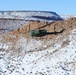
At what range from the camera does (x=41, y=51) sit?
144 ft

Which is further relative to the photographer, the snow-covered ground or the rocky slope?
the rocky slope

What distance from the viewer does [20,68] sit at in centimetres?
3866

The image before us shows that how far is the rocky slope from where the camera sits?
36.8 m

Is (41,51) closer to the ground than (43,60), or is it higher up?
higher up

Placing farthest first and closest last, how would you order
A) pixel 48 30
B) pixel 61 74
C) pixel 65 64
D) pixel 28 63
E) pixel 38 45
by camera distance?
pixel 48 30
pixel 38 45
pixel 28 63
pixel 65 64
pixel 61 74

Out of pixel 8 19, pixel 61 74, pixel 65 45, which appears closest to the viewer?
pixel 61 74

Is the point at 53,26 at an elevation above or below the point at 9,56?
above

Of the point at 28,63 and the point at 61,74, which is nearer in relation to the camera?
the point at 61,74

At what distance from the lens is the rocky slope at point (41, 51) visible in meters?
36.8

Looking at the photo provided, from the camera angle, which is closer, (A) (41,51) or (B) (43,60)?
(B) (43,60)

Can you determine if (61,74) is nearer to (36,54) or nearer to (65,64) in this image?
(65,64)

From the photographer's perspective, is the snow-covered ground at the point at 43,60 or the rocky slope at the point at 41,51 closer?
the snow-covered ground at the point at 43,60

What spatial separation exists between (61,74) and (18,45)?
666 inches

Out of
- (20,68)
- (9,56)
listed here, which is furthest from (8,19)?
(20,68)
